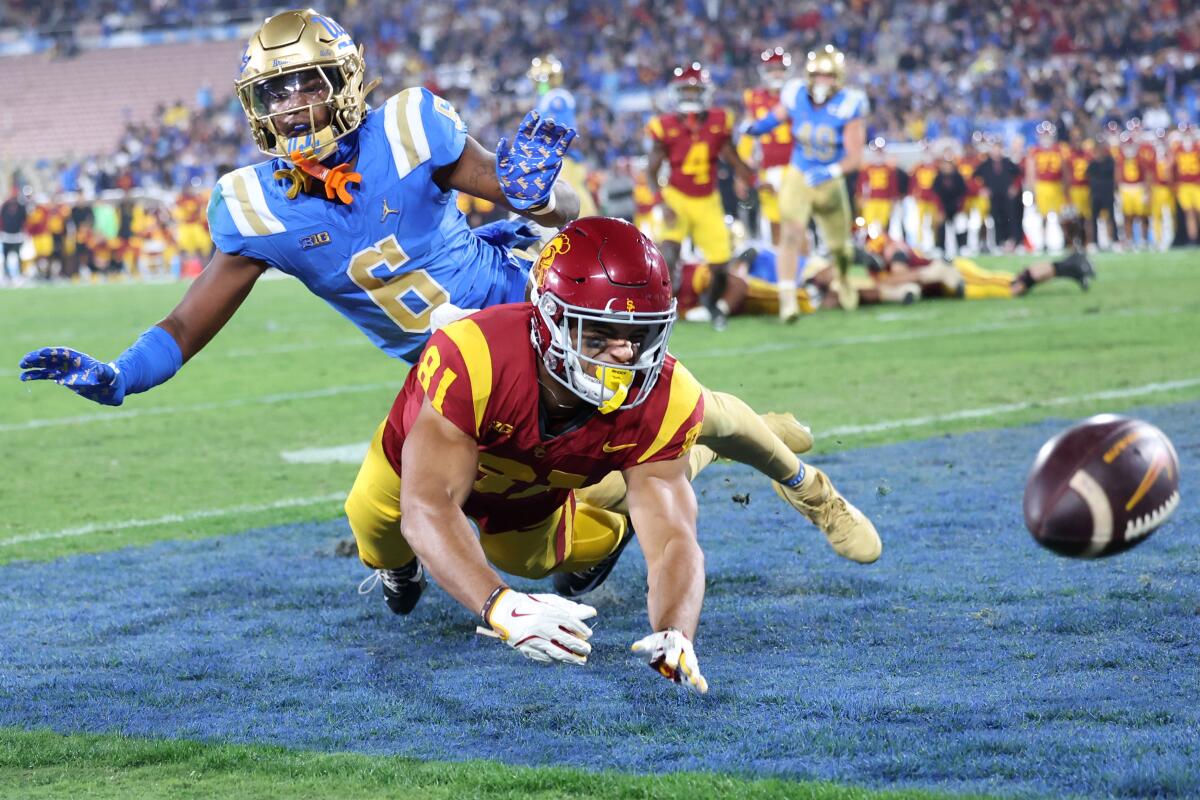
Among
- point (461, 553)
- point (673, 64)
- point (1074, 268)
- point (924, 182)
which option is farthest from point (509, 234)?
point (673, 64)

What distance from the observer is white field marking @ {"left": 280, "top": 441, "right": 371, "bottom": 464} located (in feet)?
24.8

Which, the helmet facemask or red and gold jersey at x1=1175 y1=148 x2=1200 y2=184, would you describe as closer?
the helmet facemask

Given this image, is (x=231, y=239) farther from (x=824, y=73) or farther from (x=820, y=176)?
(x=824, y=73)

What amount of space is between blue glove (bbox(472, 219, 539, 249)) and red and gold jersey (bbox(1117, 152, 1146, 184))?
18.4 meters

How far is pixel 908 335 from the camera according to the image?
37.8ft

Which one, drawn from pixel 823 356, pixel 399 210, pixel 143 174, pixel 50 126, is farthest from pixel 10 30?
pixel 399 210

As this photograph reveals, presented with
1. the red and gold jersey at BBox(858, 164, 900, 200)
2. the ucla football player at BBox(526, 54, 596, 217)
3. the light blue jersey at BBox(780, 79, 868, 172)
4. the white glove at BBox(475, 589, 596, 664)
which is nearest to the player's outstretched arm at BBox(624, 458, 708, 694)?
the white glove at BBox(475, 589, 596, 664)

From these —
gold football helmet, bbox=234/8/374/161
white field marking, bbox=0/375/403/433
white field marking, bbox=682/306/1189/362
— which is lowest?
white field marking, bbox=682/306/1189/362

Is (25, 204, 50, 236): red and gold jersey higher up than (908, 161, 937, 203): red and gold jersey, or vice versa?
(908, 161, 937, 203): red and gold jersey

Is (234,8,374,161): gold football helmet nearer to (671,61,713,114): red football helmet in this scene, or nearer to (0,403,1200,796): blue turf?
(0,403,1200,796): blue turf

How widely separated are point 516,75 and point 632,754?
3171 centimetres

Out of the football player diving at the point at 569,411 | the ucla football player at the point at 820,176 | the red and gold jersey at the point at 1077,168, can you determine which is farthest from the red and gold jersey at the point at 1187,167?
the football player diving at the point at 569,411

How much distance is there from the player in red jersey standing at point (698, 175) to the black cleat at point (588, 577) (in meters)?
7.75

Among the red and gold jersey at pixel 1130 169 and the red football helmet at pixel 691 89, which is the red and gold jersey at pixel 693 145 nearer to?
the red football helmet at pixel 691 89
